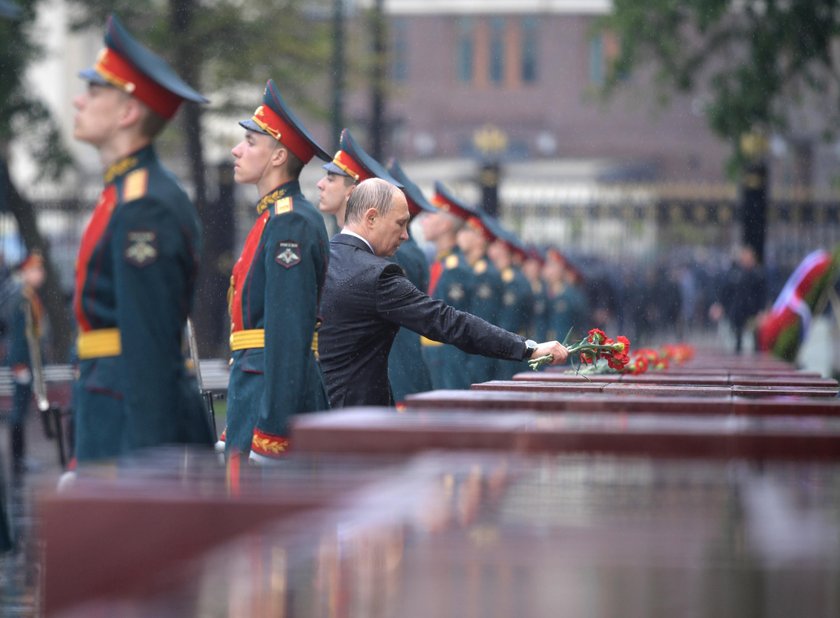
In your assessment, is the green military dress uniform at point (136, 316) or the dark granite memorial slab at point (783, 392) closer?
the green military dress uniform at point (136, 316)

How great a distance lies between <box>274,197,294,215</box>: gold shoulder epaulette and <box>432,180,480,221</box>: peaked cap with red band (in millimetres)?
7894

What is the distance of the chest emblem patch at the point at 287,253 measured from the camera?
6.03m

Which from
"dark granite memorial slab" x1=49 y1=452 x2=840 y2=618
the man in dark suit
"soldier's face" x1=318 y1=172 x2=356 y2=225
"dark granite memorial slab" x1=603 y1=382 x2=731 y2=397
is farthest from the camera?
"soldier's face" x1=318 y1=172 x2=356 y2=225

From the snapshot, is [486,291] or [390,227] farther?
[486,291]

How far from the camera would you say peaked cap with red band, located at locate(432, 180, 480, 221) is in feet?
→ 47.2

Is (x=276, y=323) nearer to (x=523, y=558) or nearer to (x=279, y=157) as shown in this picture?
(x=279, y=157)

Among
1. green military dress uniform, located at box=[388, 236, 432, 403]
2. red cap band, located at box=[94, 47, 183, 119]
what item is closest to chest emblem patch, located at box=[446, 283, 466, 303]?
green military dress uniform, located at box=[388, 236, 432, 403]

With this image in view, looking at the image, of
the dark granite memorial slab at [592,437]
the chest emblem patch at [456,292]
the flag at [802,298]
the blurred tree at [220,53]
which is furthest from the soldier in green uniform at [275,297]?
the blurred tree at [220,53]

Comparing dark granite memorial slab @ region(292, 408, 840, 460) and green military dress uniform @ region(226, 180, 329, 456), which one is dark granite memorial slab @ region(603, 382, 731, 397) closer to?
green military dress uniform @ region(226, 180, 329, 456)

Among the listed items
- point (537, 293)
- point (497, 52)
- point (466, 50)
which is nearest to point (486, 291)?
point (537, 293)

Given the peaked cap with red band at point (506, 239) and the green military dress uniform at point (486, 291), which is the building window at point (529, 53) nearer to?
the peaked cap with red band at point (506, 239)

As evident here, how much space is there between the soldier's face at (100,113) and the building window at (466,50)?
59.9 meters

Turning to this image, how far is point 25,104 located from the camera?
2217 cm

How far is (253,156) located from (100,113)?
5.69 ft
